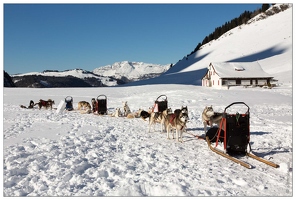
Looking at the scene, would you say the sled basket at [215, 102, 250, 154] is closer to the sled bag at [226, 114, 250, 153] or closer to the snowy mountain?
the sled bag at [226, 114, 250, 153]

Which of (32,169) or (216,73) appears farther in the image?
(216,73)

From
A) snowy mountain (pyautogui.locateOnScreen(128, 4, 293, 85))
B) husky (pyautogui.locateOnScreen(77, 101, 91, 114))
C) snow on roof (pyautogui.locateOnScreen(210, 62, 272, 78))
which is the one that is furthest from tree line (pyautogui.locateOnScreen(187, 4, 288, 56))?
husky (pyautogui.locateOnScreen(77, 101, 91, 114))

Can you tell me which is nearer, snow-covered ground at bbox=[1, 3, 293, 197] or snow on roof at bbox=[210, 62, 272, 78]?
snow-covered ground at bbox=[1, 3, 293, 197]

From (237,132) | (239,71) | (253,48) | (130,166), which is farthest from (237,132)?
(253,48)

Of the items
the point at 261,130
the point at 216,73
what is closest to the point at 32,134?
the point at 261,130

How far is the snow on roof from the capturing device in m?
Answer: 56.9

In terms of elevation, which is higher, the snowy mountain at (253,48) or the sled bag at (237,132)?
the snowy mountain at (253,48)

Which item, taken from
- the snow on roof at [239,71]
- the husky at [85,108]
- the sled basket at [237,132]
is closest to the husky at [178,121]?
the sled basket at [237,132]

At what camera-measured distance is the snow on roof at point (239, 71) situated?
56906mm

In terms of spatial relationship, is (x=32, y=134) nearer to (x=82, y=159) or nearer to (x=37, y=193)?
(x=82, y=159)

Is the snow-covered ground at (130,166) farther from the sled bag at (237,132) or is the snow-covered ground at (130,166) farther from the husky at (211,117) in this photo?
the husky at (211,117)

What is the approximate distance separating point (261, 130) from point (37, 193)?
35.9ft

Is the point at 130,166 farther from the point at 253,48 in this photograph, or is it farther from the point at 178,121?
the point at 253,48

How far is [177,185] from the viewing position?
585 cm
